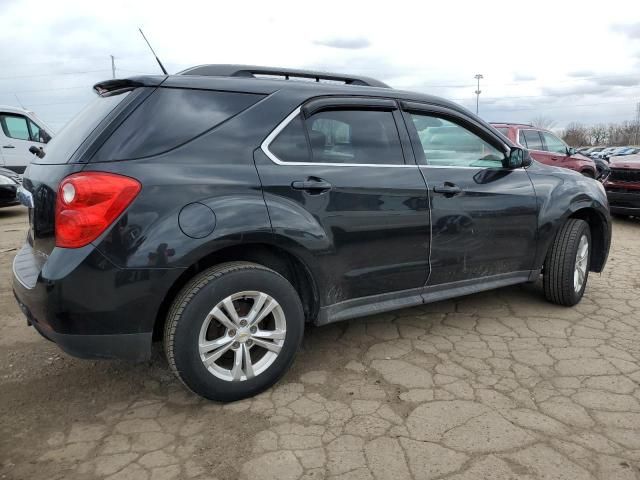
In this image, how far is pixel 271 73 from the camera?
3.17m

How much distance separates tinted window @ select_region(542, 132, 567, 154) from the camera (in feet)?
35.4

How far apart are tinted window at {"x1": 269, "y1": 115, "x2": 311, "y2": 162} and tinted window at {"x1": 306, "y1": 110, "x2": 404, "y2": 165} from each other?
6cm

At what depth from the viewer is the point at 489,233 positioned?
11.6ft

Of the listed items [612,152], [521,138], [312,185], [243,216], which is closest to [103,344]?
[243,216]

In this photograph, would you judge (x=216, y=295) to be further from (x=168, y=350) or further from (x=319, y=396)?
(x=319, y=396)

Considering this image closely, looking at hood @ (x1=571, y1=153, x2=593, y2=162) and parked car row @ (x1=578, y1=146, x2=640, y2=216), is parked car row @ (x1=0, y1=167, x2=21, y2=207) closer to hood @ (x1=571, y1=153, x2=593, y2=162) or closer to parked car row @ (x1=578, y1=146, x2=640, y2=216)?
parked car row @ (x1=578, y1=146, x2=640, y2=216)

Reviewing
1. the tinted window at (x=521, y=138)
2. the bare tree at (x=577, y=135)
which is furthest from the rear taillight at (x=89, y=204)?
the bare tree at (x=577, y=135)

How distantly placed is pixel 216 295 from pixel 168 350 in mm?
350

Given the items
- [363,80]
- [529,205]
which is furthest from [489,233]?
[363,80]

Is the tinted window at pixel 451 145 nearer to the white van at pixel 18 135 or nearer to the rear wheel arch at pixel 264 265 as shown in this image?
the rear wheel arch at pixel 264 265

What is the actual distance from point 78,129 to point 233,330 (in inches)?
52.3

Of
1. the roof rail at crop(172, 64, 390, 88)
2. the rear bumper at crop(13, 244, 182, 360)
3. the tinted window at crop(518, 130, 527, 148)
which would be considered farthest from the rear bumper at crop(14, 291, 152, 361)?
the tinted window at crop(518, 130, 527, 148)

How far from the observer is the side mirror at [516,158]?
12.1 feet

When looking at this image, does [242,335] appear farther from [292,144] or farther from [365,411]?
[292,144]
